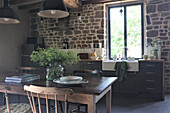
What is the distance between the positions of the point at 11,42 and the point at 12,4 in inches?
50.6

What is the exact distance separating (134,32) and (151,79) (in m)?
1.73

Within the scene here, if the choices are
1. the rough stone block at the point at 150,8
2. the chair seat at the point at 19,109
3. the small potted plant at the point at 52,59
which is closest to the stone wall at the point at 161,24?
the rough stone block at the point at 150,8

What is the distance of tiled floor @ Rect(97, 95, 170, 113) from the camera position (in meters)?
3.32

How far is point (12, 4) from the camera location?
529 cm

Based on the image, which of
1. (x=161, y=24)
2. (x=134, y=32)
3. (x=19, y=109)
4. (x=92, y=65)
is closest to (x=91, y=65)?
(x=92, y=65)

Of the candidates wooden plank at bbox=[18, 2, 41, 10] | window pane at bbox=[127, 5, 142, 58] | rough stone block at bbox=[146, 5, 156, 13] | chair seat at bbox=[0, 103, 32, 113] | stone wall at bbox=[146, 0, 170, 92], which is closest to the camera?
chair seat at bbox=[0, 103, 32, 113]

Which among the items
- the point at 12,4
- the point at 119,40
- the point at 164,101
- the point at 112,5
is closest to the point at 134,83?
the point at 164,101

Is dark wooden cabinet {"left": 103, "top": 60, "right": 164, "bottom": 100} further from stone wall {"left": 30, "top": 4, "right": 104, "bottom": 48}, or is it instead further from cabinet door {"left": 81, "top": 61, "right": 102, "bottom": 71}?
stone wall {"left": 30, "top": 4, "right": 104, "bottom": 48}

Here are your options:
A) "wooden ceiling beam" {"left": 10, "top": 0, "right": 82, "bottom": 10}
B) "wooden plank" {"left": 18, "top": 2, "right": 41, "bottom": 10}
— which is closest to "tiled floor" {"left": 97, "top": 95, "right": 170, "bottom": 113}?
"wooden ceiling beam" {"left": 10, "top": 0, "right": 82, "bottom": 10}

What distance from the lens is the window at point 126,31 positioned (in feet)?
16.7

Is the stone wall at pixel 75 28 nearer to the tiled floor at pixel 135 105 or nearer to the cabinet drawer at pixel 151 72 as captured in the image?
the cabinet drawer at pixel 151 72

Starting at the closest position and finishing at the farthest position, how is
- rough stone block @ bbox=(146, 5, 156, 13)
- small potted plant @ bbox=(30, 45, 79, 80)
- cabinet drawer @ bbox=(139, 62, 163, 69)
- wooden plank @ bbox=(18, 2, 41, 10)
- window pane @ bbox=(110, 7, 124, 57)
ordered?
small potted plant @ bbox=(30, 45, 79, 80) → cabinet drawer @ bbox=(139, 62, 163, 69) → rough stone block @ bbox=(146, 5, 156, 13) → window pane @ bbox=(110, 7, 124, 57) → wooden plank @ bbox=(18, 2, 41, 10)

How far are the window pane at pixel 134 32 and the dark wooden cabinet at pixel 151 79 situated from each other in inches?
39.2

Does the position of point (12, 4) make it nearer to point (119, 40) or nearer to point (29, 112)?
point (119, 40)
